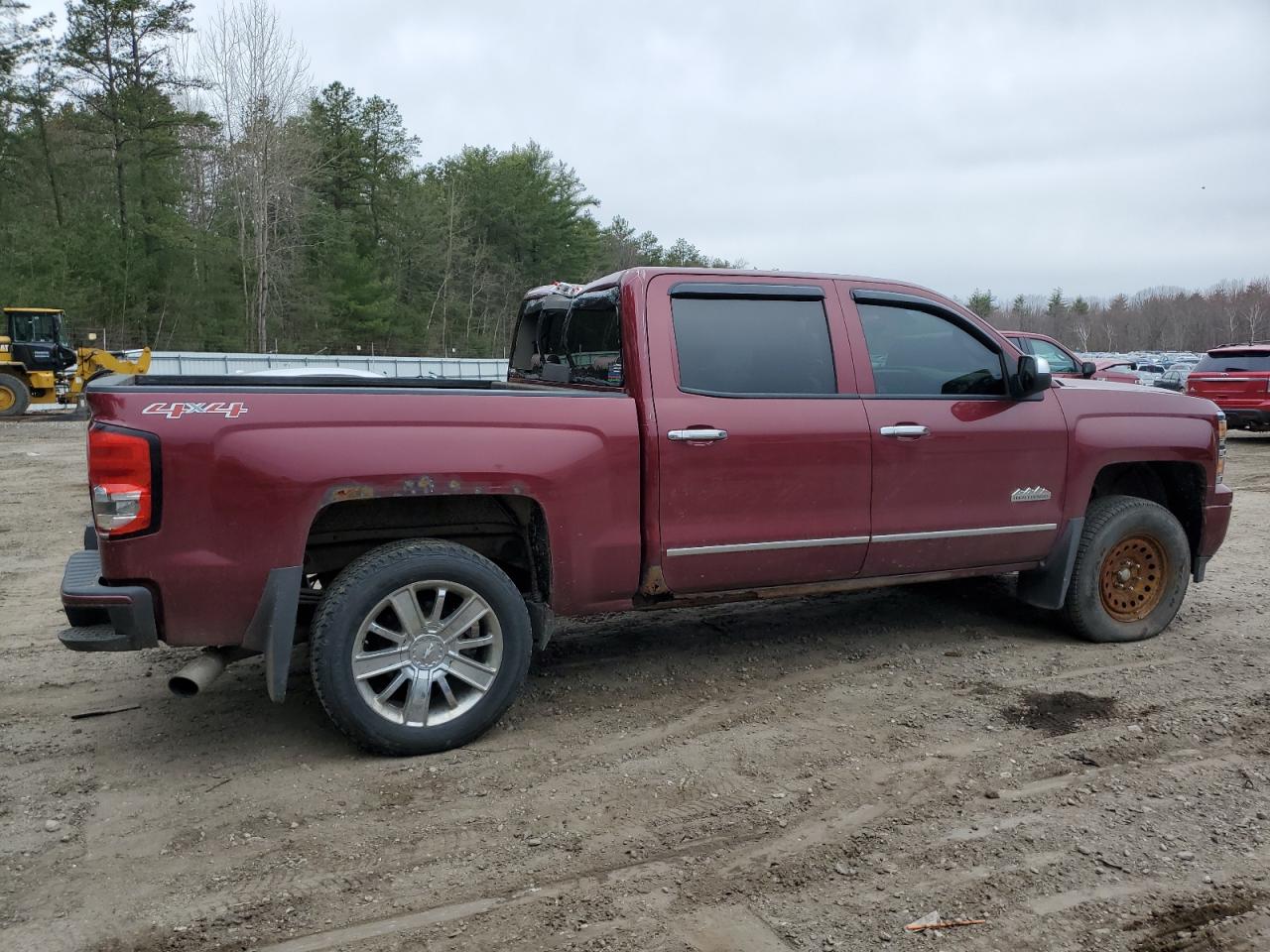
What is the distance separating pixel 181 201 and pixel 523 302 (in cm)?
4131

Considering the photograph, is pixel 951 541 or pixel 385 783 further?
pixel 951 541

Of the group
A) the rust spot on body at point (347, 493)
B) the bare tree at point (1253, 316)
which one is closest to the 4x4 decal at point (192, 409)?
the rust spot on body at point (347, 493)

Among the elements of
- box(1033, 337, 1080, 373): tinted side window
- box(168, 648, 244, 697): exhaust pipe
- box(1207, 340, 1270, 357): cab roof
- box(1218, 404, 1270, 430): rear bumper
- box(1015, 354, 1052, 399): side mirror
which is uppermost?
box(1207, 340, 1270, 357): cab roof

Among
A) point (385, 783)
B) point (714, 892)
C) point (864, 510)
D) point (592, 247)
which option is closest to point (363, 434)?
point (385, 783)

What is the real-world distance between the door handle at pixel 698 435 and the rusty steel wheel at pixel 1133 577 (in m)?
2.60

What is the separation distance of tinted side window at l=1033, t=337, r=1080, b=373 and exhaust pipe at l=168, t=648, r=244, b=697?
12706mm

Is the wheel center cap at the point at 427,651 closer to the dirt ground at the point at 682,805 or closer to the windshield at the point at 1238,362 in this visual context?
the dirt ground at the point at 682,805

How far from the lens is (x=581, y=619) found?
5949 mm

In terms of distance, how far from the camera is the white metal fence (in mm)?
23719

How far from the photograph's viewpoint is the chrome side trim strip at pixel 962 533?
482 centimetres

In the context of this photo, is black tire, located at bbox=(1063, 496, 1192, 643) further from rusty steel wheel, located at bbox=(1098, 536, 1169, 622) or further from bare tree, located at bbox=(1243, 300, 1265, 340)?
bare tree, located at bbox=(1243, 300, 1265, 340)

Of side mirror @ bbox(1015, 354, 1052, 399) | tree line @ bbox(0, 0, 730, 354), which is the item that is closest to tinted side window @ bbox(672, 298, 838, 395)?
side mirror @ bbox(1015, 354, 1052, 399)

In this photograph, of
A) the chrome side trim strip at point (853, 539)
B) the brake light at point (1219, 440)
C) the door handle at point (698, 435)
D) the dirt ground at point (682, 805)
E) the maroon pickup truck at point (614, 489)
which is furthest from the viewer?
the brake light at point (1219, 440)

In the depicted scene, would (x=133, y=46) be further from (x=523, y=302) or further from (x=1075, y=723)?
(x=1075, y=723)
